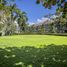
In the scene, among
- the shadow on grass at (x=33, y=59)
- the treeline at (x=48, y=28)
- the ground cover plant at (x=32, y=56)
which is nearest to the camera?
the shadow on grass at (x=33, y=59)

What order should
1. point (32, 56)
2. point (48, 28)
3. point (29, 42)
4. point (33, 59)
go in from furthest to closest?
point (48, 28), point (29, 42), point (32, 56), point (33, 59)

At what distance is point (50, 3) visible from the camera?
37.9ft

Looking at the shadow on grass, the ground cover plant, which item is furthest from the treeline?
the shadow on grass

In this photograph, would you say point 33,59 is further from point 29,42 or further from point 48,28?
point 48,28

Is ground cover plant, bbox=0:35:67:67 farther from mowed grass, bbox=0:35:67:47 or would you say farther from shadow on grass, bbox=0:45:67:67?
mowed grass, bbox=0:35:67:47

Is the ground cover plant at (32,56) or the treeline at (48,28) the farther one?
the treeline at (48,28)

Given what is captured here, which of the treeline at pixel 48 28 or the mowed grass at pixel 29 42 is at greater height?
the mowed grass at pixel 29 42

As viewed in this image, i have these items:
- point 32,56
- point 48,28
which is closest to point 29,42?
point 32,56

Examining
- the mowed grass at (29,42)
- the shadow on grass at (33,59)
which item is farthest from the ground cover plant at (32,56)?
the mowed grass at (29,42)

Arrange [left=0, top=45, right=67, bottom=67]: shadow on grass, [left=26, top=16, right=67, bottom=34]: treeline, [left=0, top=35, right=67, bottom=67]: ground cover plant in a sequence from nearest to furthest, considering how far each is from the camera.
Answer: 1. [left=0, top=45, right=67, bottom=67]: shadow on grass
2. [left=0, top=35, right=67, bottom=67]: ground cover plant
3. [left=26, top=16, right=67, bottom=34]: treeline

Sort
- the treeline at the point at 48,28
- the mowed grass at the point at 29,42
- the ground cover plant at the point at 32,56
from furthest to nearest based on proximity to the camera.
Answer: the treeline at the point at 48,28 < the mowed grass at the point at 29,42 < the ground cover plant at the point at 32,56

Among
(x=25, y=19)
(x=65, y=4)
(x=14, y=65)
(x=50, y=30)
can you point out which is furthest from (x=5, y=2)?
(x=50, y=30)

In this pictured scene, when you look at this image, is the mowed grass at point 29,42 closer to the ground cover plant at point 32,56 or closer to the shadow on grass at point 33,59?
the ground cover plant at point 32,56

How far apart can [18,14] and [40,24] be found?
87.3ft
